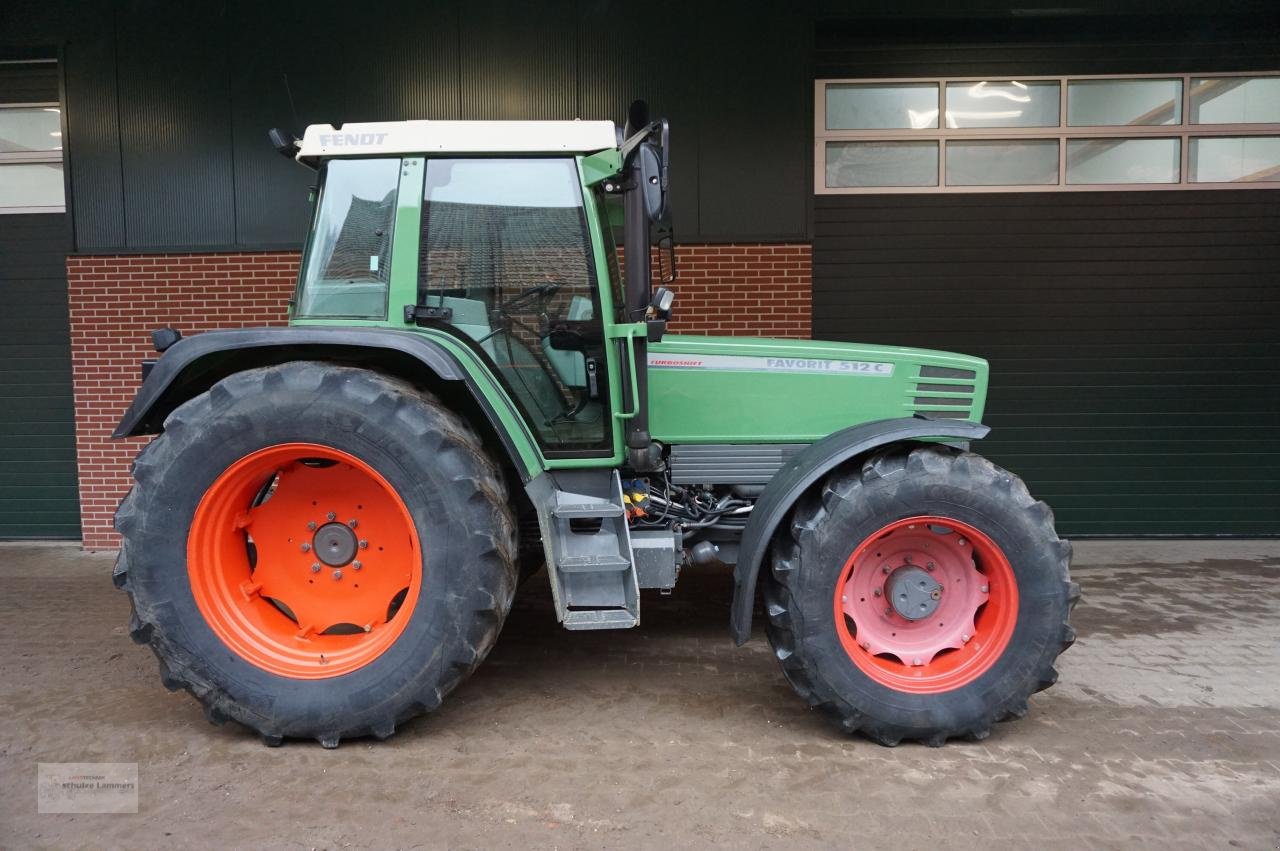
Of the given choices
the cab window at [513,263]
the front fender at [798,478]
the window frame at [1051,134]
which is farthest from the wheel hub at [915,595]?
the window frame at [1051,134]

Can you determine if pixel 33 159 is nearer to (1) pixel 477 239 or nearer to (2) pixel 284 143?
(2) pixel 284 143

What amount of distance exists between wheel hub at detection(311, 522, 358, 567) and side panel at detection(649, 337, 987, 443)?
1.40 m

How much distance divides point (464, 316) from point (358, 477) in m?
0.82

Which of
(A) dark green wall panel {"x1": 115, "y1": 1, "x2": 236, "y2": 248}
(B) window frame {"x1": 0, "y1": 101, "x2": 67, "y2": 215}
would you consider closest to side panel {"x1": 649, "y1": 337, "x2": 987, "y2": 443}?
(A) dark green wall panel {"x1": 115, "y1": 1, "x2": 236, "y2": 248}

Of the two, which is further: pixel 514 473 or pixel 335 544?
pixel 514 473

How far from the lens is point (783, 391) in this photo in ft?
11.8

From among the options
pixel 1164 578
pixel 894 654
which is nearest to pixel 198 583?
pixel 894 654

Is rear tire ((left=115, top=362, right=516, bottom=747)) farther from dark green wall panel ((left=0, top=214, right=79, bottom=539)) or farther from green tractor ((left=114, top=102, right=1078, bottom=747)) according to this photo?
dark green wall panel ((left=0, top=214, right=79, bottom=539))

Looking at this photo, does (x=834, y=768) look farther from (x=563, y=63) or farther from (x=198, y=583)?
(x=563, y=63)

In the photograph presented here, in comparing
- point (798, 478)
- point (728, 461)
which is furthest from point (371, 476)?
point (798, 478)

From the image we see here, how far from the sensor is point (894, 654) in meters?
3.20

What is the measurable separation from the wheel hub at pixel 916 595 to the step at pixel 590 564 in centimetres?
112

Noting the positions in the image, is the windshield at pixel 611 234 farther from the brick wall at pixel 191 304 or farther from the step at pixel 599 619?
the brick wall at pixel 191 304

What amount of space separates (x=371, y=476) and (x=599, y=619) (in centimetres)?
108
